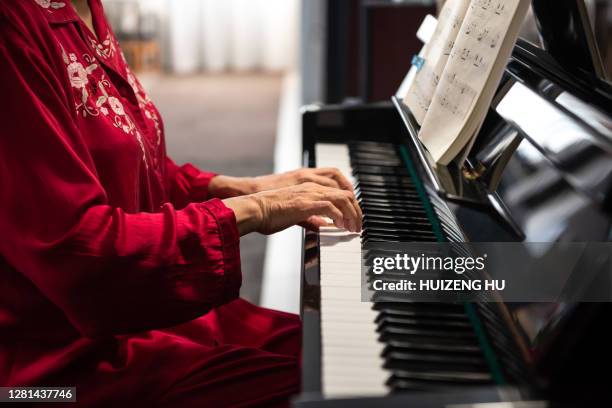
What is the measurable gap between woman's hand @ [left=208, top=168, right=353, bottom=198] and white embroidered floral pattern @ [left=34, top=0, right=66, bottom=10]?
0.48m

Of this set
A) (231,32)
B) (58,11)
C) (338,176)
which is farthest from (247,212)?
(231,32)

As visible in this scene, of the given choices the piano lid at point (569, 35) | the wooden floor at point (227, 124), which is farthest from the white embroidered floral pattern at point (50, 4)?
the wooden floor at point (227, 124)

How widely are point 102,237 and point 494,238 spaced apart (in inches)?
21.1

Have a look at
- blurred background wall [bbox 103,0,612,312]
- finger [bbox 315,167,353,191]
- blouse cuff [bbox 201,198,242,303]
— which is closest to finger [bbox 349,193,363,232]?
finger [bbox 315,167,353,191]

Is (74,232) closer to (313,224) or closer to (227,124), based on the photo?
(313,224)

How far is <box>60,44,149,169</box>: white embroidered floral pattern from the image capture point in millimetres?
1036

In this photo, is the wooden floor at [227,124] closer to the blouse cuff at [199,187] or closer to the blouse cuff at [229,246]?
the blouse cuff at [199,187]

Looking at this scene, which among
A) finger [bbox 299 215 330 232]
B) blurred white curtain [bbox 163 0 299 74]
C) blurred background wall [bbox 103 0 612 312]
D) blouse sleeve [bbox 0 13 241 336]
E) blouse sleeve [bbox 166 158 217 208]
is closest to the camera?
blouse sleeve [bbox 0 13 241 336]

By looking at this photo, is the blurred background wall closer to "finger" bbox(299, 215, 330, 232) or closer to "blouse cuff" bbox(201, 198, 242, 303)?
"finger" bbox(299, 215, 330, 232)

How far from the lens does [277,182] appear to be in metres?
1.40

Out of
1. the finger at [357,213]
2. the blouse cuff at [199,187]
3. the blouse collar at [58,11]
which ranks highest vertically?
the blouse collar at [58,11]

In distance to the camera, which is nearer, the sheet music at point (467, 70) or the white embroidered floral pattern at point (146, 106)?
the sheet music at point (467, 70)

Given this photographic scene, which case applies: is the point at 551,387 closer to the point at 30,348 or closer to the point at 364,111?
the point at 30,348

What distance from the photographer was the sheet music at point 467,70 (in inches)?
42.8
